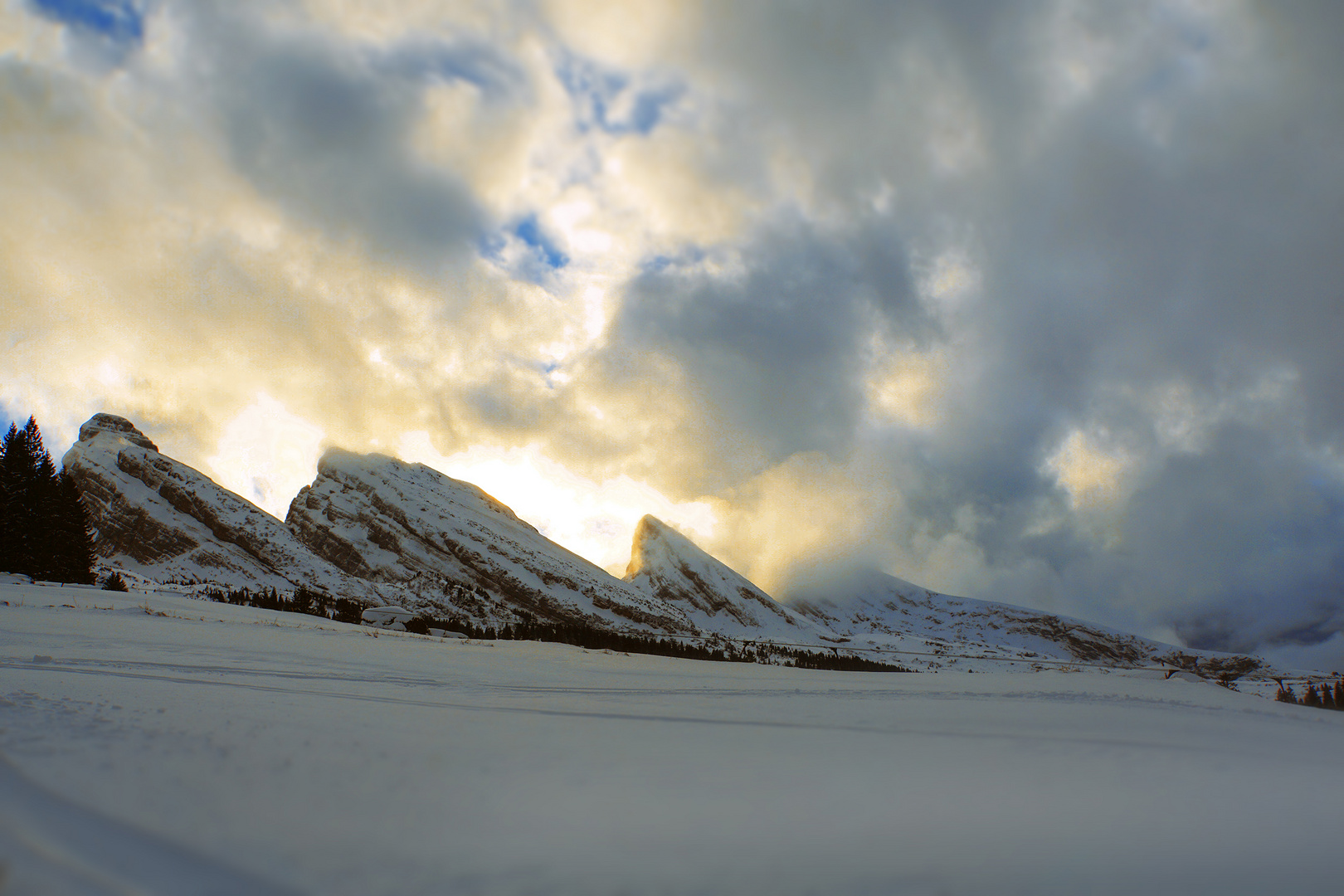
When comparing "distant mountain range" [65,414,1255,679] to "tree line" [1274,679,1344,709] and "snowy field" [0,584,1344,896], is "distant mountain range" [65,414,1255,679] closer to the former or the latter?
"tree line" [1274,679,1344,709]

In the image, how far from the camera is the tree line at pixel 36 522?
109ft

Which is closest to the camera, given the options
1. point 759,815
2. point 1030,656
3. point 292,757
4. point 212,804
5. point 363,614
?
point 212,804

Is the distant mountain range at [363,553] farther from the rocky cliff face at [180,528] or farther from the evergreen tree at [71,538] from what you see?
the evergreen tree at [71,538]

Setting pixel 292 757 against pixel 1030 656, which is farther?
pixel 1030 656

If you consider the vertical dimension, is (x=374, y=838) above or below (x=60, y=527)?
below

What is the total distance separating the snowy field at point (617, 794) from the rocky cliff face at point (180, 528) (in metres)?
99.3

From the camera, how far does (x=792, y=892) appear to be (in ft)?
10.5

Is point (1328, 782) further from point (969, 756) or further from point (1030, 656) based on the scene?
point (1030, 656)

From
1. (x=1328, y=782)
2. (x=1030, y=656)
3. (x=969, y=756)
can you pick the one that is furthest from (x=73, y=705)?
(x=1030, y=656)

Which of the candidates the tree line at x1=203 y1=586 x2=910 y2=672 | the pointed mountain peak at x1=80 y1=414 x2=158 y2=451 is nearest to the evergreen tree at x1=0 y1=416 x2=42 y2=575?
the tree line at x1=203 y1=586 x2=910 y2=672

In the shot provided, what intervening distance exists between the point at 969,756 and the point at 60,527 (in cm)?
5132

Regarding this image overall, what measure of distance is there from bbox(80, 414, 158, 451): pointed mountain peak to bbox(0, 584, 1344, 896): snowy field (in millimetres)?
175981

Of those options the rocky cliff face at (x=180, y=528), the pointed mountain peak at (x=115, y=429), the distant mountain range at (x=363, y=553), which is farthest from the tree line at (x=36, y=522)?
the pointed mountain peak at (x=115, y=429)

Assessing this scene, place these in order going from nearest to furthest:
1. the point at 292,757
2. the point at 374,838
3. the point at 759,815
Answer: the point at 374,838, the point at 759,815, the point at 292,757
